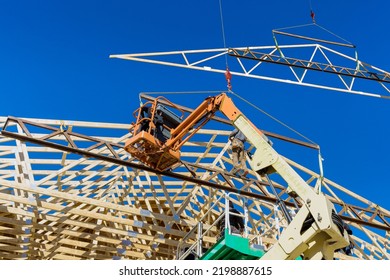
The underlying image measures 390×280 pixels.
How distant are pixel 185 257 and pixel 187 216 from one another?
9812mm

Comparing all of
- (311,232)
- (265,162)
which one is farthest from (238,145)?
(311,232)

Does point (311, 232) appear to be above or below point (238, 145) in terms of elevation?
below

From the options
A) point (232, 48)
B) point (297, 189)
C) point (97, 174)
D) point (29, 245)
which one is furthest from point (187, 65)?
point (297, 189)

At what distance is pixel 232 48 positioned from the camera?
20.1 meters

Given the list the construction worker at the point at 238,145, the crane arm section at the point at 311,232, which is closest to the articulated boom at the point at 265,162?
the crane arm section at the point at 311,232

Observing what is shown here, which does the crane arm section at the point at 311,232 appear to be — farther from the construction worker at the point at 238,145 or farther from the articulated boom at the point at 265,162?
the construction worker at the point at 238,145

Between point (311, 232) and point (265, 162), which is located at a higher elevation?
point (265, 162)

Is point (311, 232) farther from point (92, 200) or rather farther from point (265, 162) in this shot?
point (92, 200)

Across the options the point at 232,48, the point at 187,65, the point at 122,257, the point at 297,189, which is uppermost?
the point at 232,48

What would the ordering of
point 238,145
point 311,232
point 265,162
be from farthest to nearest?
1. point 238,145
2. point 265,162
3. point 311,232

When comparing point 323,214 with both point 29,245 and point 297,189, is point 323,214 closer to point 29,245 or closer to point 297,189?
point 297,189

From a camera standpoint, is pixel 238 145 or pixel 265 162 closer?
pixel 265 162

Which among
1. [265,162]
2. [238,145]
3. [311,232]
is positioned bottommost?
[311,232]

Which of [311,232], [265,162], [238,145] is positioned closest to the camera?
[311,232]
